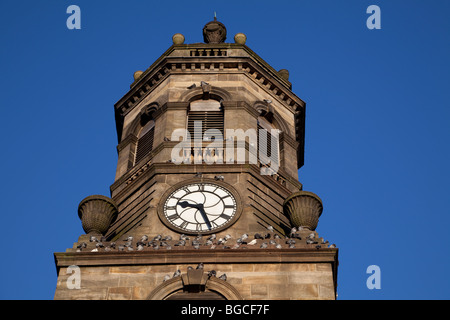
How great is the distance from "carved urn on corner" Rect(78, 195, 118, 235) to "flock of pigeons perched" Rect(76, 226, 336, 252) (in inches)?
42.6

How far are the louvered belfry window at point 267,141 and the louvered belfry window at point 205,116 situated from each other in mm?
1546

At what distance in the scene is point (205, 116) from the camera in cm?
4534

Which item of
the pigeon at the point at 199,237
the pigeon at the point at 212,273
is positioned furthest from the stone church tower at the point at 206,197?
the pigeon at the point at 199,237

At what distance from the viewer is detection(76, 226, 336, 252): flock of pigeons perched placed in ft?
122

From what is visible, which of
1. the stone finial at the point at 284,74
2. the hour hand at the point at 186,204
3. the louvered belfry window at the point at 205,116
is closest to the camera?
the hour hand at the point at 186,204

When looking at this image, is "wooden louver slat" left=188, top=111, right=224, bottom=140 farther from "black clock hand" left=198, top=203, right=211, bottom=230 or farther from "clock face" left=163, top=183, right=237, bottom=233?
"black clock hand" left=198, top=203, right=211, bottom=230

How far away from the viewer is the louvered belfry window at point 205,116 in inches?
1762

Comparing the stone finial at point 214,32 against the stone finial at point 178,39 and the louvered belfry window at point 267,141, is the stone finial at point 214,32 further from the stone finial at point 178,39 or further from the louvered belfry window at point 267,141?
the louvered belfry window at point 267,141

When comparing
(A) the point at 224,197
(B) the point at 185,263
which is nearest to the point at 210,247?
(B) the point at 185,263

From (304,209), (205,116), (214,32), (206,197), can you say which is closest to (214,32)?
(214,32)
